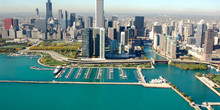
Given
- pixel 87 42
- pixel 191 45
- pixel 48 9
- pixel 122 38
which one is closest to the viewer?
pixel 87 42

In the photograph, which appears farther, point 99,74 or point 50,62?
point 50,62

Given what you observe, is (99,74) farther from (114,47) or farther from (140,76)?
(114,47)

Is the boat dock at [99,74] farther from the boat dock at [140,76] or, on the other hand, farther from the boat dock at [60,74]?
the boat dock at [140,76]

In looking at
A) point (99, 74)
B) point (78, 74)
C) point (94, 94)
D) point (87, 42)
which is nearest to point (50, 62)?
point (87, 42)

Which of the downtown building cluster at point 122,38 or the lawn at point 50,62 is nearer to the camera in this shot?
the lawn at point 50,62

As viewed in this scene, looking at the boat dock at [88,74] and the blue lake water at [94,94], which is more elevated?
the boat dock at [88,74]

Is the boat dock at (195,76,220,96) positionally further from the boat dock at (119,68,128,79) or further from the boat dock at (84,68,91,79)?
the boat dock at (84,68,91,79)

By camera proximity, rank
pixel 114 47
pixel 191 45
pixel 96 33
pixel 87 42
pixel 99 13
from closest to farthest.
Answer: pixel 87 42, pixel 96 33, pixel 114 47, pixel 191 45, pixel 99 13

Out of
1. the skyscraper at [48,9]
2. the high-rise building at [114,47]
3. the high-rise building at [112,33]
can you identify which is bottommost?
the high-rise building at [114,47]

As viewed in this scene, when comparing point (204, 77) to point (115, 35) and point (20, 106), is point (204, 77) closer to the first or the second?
point (20, 106)

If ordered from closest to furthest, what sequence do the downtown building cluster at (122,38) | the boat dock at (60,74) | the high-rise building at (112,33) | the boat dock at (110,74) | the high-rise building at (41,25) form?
1. the boat dock at (60,74)
2. the boat dock at (110,74)
3. the downtown building cluster at (122,38)
4. the high-rise building at (112,33)
5. the high-rise building at (41,25)

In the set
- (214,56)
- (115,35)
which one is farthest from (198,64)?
(115,35)

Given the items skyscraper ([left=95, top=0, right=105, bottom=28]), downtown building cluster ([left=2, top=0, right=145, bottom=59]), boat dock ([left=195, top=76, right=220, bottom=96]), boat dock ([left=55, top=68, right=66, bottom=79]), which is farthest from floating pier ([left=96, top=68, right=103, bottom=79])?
skyscraper ([left=95, top=0, right=105, bottom=28])

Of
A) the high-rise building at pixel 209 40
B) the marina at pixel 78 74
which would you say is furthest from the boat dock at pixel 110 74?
the high-rise building at pixel 209 40
